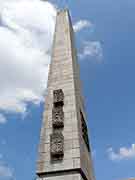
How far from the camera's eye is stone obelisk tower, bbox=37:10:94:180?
1216 cm

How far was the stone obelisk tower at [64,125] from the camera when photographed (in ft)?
39.9

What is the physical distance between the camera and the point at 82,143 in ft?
42.8

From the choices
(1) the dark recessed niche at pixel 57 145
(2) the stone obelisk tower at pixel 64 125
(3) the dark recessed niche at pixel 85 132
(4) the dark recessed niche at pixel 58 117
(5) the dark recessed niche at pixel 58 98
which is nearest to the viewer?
(2) the stone obelisk tower at pixel 64 125

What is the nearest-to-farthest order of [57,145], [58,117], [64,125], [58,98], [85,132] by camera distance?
[57,145] < [64,125] < [58,117] < [58,98] < [85,132]

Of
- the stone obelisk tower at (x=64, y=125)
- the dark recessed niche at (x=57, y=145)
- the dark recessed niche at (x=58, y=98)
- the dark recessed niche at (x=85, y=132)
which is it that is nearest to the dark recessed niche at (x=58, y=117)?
the stone obelisk tower at (x=64, y=125)

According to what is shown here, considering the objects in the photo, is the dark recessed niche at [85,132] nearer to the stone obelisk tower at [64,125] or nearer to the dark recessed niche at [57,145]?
the stone obelisk tower at [64,125]

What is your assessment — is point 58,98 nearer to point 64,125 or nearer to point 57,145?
point 64,125

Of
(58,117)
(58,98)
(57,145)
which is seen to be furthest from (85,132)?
(57,145)

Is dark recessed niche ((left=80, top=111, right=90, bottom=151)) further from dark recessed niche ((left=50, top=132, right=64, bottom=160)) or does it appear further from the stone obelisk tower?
dark recessed niche ((left=50, top=132, right=64, bottom=160))

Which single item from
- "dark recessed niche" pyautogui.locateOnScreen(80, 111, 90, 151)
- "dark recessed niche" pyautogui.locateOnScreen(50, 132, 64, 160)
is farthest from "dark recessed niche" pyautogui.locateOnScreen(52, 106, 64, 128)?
"dark recessed niche" pyautogui.locateOnScreen(80, 111, 90, 151)

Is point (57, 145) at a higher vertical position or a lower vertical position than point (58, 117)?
lower

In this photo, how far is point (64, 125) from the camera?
13.0 meters

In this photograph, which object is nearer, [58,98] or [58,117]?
[58,117]

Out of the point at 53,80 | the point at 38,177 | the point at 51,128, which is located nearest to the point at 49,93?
the point at 53,80
